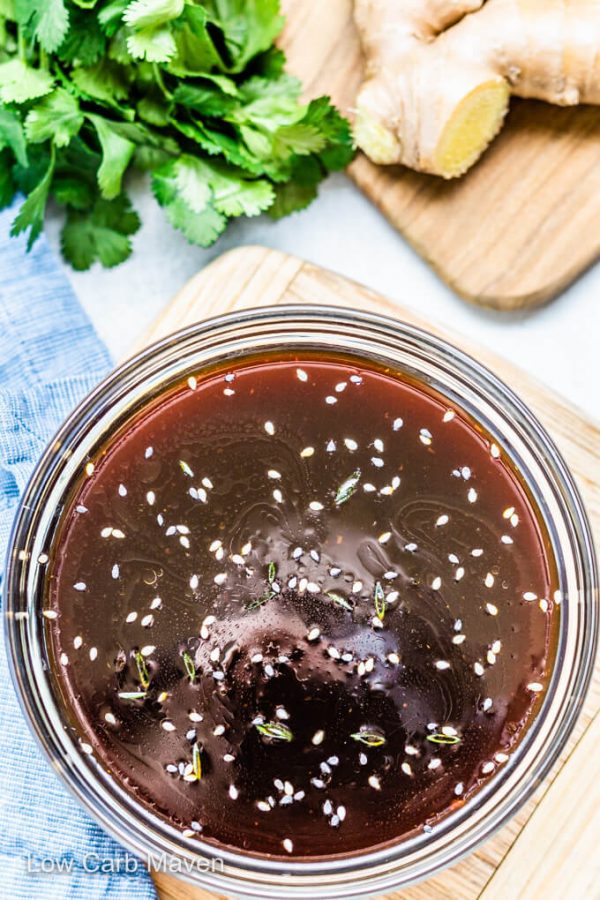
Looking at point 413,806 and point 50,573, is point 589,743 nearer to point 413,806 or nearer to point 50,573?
point 413,806

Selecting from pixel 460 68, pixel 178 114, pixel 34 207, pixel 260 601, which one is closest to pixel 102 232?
pixel 34 207

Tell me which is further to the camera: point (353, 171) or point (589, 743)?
point (353, 171)

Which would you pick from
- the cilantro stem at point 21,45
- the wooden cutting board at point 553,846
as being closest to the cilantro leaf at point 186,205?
the cilantro stem at point 21,45

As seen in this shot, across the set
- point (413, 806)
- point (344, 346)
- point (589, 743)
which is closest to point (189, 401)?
point (344, 346)

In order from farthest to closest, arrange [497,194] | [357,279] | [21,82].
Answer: [357,279], [497,194], [21,82]

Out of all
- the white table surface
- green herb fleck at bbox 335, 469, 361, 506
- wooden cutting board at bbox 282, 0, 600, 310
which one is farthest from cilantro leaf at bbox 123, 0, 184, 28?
green herb fleck at bbox 335, 469, 361, 506

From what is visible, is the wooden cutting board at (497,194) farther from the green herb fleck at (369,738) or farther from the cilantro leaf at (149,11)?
the green herb fleck at (369,738)

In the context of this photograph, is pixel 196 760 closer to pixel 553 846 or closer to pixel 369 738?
pixel 369 738
